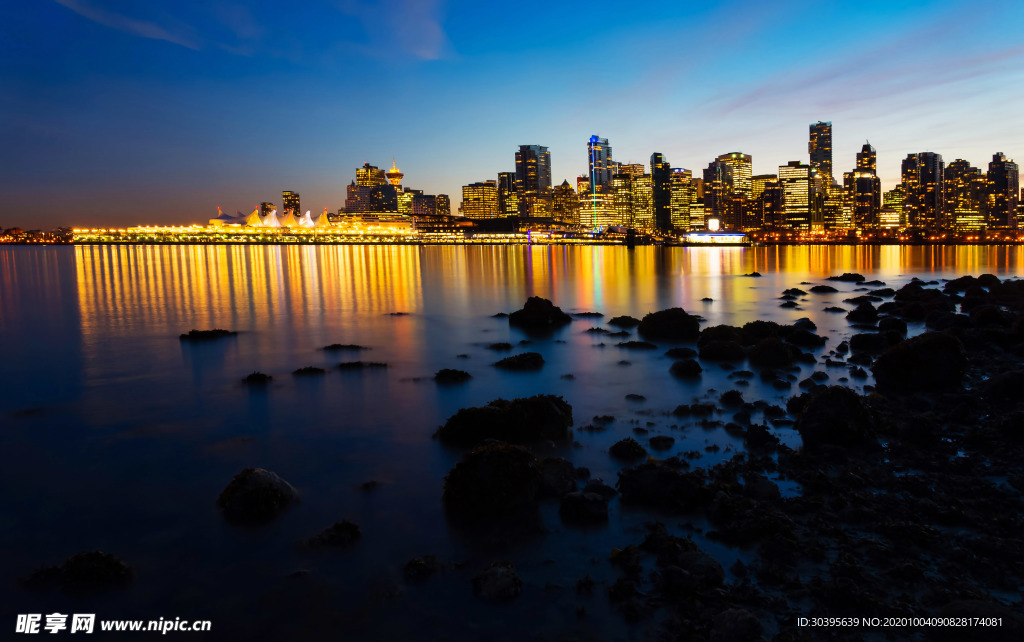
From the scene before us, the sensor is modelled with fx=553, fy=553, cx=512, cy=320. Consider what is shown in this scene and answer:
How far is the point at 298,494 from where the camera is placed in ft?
36.0

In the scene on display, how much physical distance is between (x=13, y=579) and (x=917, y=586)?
12.9 m

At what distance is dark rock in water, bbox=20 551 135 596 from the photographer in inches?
321

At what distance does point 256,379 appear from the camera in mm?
20578

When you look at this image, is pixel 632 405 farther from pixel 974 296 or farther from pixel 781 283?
pixel 781 283

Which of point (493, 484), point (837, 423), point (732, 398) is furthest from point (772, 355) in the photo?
point (493, 484)

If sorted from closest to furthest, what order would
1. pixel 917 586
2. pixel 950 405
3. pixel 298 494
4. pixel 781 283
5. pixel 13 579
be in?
pixel 917 586, pixel 13 579, pixel 298 494, pixel 950 405, pixel 781 283

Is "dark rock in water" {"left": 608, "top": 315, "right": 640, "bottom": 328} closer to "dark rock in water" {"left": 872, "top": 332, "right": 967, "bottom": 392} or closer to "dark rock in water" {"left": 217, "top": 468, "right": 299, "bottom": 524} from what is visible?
"dark rock in water" {"left": 872, "top": 332, "right": 967, "bottom": 392}

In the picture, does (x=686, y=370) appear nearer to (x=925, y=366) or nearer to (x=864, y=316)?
(x=925, y=366)

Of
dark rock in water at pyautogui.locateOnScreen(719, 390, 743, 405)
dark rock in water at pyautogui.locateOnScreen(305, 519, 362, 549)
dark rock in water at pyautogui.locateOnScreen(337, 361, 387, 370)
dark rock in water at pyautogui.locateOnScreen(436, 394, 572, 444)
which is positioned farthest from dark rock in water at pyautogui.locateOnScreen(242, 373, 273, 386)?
dark rock in water at pyautogui.locateOnScreen(719, 390, 743, 405)

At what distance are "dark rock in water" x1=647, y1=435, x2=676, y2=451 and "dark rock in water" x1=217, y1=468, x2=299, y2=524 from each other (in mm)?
7815

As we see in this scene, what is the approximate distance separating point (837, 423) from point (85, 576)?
14.0 m

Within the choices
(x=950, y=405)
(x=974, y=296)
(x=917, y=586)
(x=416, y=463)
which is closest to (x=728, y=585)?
(x=917, y=586)

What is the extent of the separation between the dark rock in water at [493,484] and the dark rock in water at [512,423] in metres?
2.90

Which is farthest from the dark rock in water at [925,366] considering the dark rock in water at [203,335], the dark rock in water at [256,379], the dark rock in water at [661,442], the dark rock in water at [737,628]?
the dark rock in water at [203,335]
